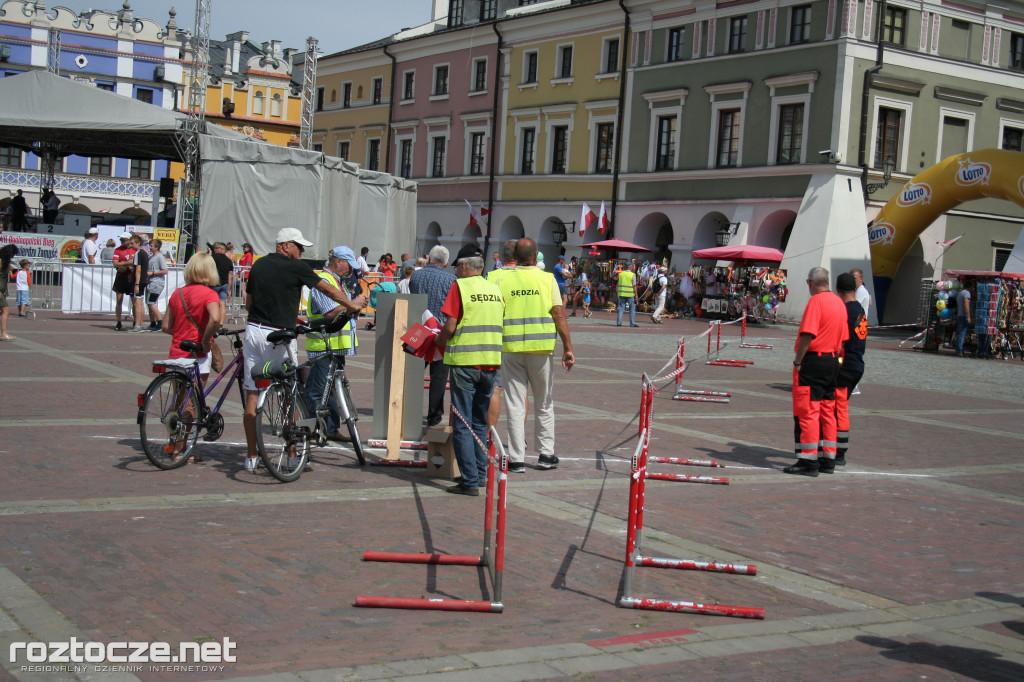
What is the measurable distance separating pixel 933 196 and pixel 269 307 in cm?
2713

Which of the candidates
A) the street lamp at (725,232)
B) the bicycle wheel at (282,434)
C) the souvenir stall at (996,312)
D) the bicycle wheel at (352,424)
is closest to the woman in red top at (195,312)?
the bicycle wheel at (282,434)

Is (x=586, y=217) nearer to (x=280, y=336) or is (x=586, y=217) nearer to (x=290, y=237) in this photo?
(x=290, y=237)

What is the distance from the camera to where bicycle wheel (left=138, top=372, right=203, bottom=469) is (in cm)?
816

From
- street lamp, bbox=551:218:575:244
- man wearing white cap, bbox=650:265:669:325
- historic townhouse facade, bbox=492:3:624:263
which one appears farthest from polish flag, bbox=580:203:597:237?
man wearing white cap, bbox=650:265:669:325

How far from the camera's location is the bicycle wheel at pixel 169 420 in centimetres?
816

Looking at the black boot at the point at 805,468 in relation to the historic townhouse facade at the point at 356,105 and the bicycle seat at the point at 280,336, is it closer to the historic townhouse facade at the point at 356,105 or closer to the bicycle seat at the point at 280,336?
the bicycle seat at the point at 280,336

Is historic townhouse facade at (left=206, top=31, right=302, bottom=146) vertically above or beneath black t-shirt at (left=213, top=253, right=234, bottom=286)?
above

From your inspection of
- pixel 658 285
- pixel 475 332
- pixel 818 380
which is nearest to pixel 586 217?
pixel 658 285

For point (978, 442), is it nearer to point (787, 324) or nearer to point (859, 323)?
point (859, 323)

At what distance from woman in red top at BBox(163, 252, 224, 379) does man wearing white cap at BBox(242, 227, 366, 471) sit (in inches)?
15.2

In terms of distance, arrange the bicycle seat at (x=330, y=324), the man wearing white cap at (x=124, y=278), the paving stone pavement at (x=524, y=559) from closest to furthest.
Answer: the paving stone pavement at (x=524, y=559), the bicycle seat at (x=330, y=324), the man wearing white cap at (x=124, y=278)

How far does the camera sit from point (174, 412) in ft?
27.5

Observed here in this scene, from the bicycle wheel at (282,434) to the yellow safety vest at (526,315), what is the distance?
1.95 m

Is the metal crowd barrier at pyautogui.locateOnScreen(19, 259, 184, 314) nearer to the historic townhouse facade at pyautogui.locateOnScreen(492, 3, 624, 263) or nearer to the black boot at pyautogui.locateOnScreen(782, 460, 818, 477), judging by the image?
the black boot at pyautogui.locateOnScreen(782, 460, 818, 477)
